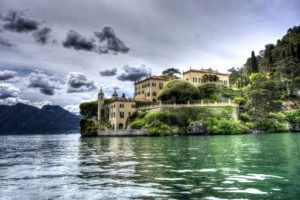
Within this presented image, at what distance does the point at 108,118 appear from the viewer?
99875 mm

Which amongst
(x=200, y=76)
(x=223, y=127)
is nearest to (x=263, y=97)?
(x=223, y=127)

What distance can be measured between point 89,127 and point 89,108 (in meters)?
19.6

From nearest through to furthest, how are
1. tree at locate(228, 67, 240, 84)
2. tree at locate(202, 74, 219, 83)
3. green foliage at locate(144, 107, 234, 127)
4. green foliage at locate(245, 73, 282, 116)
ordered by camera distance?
green foliage at locate(144, 107, 234, 127)
green foliage at locate(245, 73, 282, 116)
tree at locate(202, 74, 219, 83)
tree at locate(228, 67, 240, 84)

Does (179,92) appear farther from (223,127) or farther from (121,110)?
(121,110)

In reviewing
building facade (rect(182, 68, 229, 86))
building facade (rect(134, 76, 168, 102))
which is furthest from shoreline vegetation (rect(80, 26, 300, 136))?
building facade (rect(134, 76, 168, 102))

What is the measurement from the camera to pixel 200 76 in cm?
11075

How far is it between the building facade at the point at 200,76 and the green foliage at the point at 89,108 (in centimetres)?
3511

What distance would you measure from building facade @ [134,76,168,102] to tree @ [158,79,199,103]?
12.8m

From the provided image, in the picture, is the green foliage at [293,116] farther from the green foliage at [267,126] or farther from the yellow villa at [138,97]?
the yellow villa at [138,97]

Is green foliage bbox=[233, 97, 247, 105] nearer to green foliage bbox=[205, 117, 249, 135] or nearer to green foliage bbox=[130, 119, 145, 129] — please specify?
green foliage bbox=[205, 117, 249, 135]

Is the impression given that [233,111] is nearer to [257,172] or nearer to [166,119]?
[166,119]

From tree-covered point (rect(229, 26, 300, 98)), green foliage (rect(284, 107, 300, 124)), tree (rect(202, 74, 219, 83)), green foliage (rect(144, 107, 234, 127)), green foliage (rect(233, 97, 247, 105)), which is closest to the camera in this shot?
green foliage (rect(144, 107, 234, 127))

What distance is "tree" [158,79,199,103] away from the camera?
3479 inches

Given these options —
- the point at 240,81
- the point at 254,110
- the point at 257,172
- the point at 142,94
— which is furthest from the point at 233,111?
the point at 257,172
